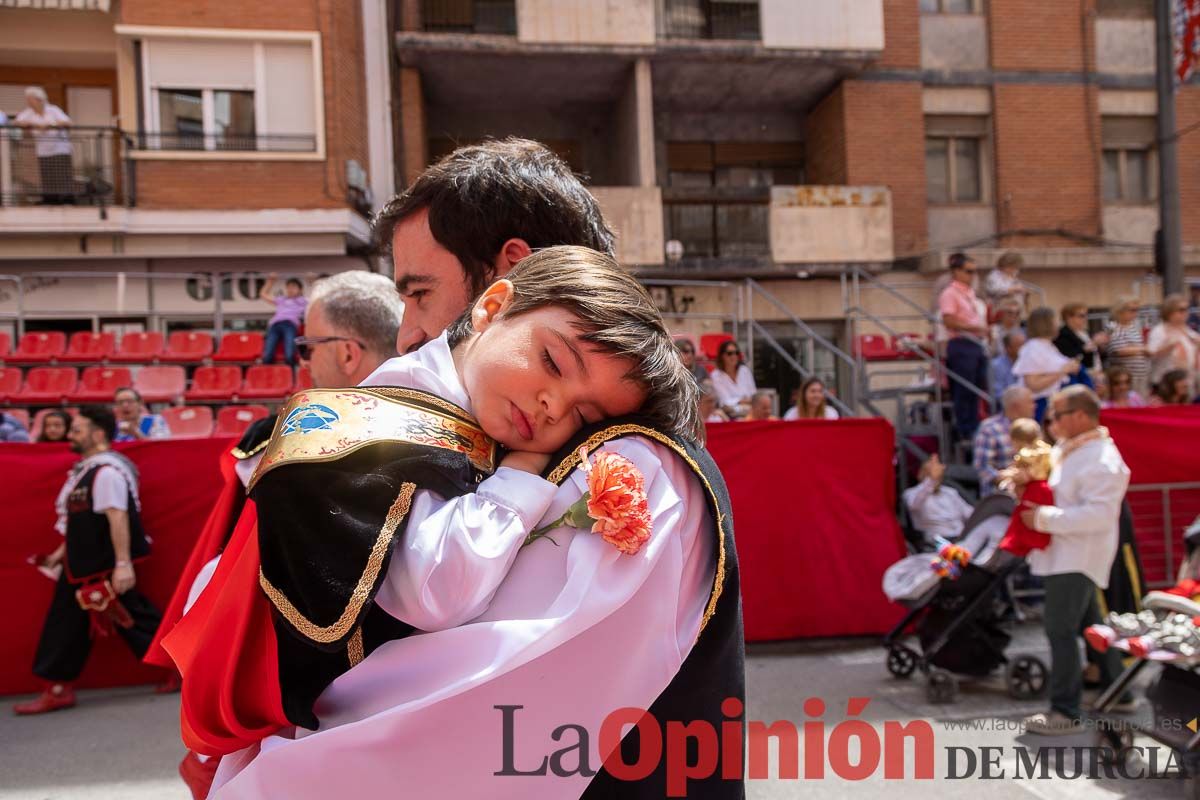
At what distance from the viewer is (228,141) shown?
15039mm

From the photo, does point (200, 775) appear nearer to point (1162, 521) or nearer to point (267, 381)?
point (1162, 521)

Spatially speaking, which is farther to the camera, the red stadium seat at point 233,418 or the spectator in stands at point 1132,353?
the red stadium seat at point 233,418

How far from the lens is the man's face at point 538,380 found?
1.22 meters

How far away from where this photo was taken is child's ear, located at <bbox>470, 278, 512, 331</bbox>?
1306mm

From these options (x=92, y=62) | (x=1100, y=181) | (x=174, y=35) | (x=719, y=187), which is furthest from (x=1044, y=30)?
(x=92, y=62)

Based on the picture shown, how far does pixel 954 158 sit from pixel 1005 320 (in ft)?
28.2

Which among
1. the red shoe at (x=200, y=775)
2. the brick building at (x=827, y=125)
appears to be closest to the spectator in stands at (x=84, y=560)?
the red shoe at (x=200, y=775)

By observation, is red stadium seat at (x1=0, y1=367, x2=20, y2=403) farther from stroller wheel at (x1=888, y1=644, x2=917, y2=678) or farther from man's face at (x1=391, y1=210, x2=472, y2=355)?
man's face at (x1=391, y1=210, x2=472, y2=355)

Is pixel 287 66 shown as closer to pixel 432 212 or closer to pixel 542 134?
pixel 542 134

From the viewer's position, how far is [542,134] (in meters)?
18.0

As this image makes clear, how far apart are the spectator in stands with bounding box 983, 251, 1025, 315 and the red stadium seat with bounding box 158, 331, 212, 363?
1012 centimetres

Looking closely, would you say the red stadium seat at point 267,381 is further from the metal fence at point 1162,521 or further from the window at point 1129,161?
the window at point 1129,161

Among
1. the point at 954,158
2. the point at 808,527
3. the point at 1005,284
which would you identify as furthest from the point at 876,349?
the point at 808,527

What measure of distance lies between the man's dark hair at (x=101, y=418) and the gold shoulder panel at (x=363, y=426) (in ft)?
19.4
